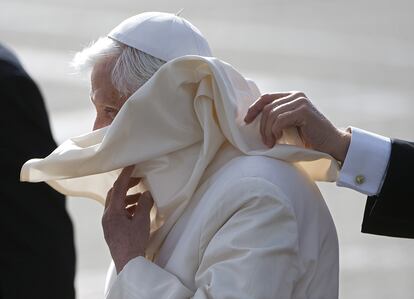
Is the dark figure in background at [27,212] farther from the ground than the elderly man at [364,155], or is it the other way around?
the elderly man at [364,155]

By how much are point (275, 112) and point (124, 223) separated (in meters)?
0.49

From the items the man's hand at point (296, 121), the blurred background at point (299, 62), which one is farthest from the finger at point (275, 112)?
the blurred background at point (299, 62)

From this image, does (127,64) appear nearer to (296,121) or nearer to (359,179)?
(296,121)

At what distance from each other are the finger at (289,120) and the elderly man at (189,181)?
5cm

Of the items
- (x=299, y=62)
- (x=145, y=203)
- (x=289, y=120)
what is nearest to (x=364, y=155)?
(x=289, y=120)

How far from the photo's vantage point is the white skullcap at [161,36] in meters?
3.40

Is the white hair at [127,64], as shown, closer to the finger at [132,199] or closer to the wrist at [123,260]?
the finger at [132,199]

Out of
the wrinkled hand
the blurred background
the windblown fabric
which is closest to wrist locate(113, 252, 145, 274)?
the wrinkled hand

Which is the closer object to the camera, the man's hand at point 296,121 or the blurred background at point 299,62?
the man's hand at point 296,121

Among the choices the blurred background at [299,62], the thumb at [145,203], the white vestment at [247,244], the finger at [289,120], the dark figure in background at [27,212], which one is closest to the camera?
the white vestment at [247,244]

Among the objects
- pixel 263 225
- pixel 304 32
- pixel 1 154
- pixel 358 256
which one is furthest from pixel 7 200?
pixel 304 32

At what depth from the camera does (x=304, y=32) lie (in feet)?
42.9

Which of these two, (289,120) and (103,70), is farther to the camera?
(103,70)

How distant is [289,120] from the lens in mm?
3174
